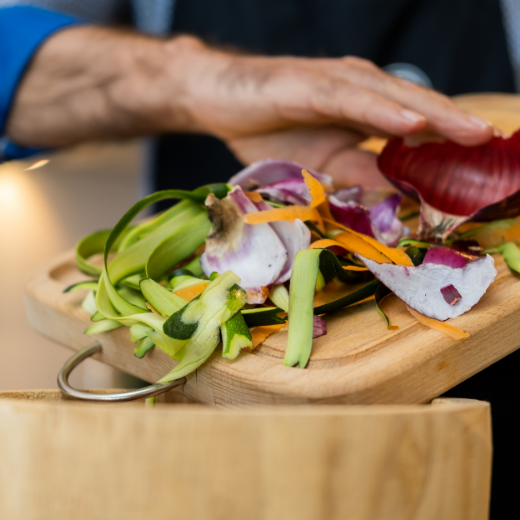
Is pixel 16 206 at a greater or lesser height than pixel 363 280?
lesser

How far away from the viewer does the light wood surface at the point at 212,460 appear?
305 mm

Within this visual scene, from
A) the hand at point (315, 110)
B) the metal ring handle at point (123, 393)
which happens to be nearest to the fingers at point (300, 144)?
the hand at point (315, 110)

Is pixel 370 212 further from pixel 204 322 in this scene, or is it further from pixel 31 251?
pixel 31 251

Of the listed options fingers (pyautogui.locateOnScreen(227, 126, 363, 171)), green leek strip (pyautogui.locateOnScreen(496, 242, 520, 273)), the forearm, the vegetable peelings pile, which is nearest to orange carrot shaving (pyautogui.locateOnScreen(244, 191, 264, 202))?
the vegetable peelings pile

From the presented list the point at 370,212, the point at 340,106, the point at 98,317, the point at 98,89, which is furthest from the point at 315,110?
the point at 98,89

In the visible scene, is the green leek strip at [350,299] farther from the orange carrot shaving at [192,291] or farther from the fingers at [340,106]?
the fingers at [340,106]

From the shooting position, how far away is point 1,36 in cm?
119

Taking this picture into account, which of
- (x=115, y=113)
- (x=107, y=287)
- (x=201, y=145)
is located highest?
(x=107, y=287)

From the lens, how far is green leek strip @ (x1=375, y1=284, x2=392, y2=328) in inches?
18.5

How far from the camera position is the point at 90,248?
662 millimetres

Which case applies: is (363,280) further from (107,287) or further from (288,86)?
(288,86)

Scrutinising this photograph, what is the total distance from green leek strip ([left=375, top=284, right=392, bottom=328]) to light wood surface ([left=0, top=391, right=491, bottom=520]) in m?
0.14

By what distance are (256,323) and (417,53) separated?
4.09ft

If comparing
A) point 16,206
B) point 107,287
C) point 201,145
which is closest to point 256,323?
point 107,287
